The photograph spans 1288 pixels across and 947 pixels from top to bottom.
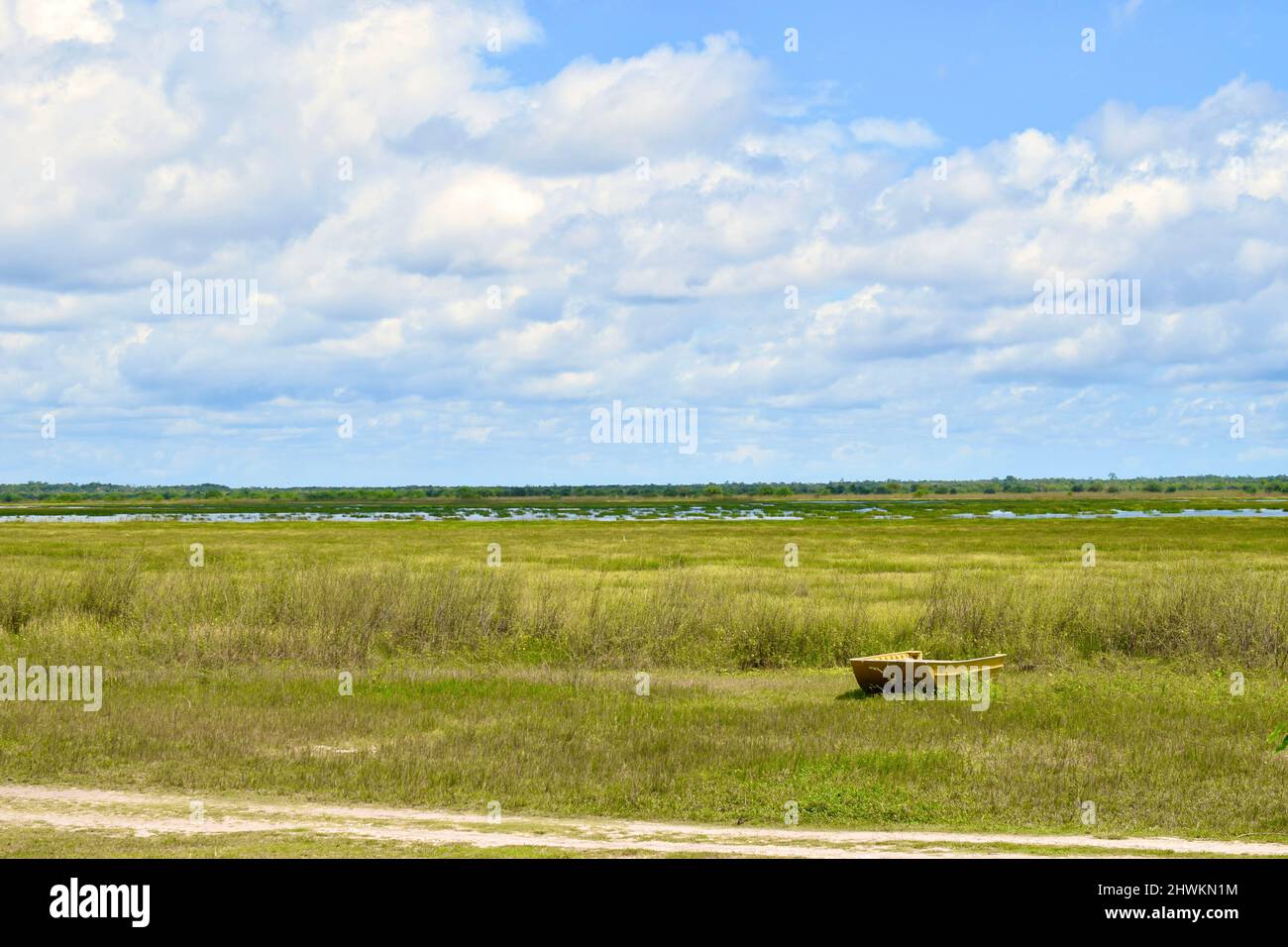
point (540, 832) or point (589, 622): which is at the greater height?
point (589, 622)

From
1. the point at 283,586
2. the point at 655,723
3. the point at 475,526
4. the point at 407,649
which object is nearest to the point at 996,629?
the point at 655,723

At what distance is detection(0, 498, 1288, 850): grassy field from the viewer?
13.1 m

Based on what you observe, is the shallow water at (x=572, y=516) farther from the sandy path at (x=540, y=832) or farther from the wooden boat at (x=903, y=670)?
the sandy path at (x=540, y=832)

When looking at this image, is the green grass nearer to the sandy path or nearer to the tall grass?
the sandy path

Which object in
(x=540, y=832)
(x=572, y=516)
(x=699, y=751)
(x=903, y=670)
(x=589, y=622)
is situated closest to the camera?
(x=540, y=832)

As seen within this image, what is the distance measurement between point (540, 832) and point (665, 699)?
8267 mm

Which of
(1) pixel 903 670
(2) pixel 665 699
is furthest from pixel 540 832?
(1) pixel 903 670

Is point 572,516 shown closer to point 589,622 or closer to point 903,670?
point 589,622

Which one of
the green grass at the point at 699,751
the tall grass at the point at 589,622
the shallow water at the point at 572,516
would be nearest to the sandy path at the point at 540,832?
the green grass at the point at 699,751

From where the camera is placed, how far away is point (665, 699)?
19.5 metres
